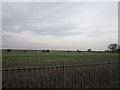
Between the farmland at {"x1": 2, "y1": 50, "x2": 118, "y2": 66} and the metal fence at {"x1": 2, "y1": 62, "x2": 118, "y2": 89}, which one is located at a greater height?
the metal fence at {"x1": 2, "y1": 62, "x2": 118, "y2": 89}

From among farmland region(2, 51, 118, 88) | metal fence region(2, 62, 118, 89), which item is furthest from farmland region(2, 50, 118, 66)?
metal fence region(2, 62, 118, 89)

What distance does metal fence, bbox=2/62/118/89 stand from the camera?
13.0ft

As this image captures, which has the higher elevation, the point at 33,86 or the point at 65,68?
the point at 65,68

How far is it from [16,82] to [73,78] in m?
2.44

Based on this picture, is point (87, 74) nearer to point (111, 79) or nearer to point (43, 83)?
point (111, 79)

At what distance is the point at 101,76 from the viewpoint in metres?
5.37

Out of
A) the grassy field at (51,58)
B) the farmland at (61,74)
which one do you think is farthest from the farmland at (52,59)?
the farmland at (61,74)

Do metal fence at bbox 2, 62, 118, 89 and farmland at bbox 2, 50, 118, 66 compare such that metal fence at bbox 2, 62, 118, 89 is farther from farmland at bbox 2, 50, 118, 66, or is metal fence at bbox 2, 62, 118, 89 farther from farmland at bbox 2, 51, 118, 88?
farmland at bbox 2, 50, 118, 66

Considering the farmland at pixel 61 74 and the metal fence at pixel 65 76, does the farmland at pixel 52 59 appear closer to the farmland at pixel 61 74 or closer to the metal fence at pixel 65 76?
the farmland at pixel 61 74

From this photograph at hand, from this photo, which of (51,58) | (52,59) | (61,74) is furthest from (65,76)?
(51,58)

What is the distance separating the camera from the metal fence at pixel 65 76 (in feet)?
13.0

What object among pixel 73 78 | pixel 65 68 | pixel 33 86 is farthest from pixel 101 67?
pixel 33 86

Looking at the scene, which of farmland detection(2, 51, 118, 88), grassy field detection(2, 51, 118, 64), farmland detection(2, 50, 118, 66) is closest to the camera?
farmland detection(2, 51, 118, 88)

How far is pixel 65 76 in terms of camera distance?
4.43 metres
